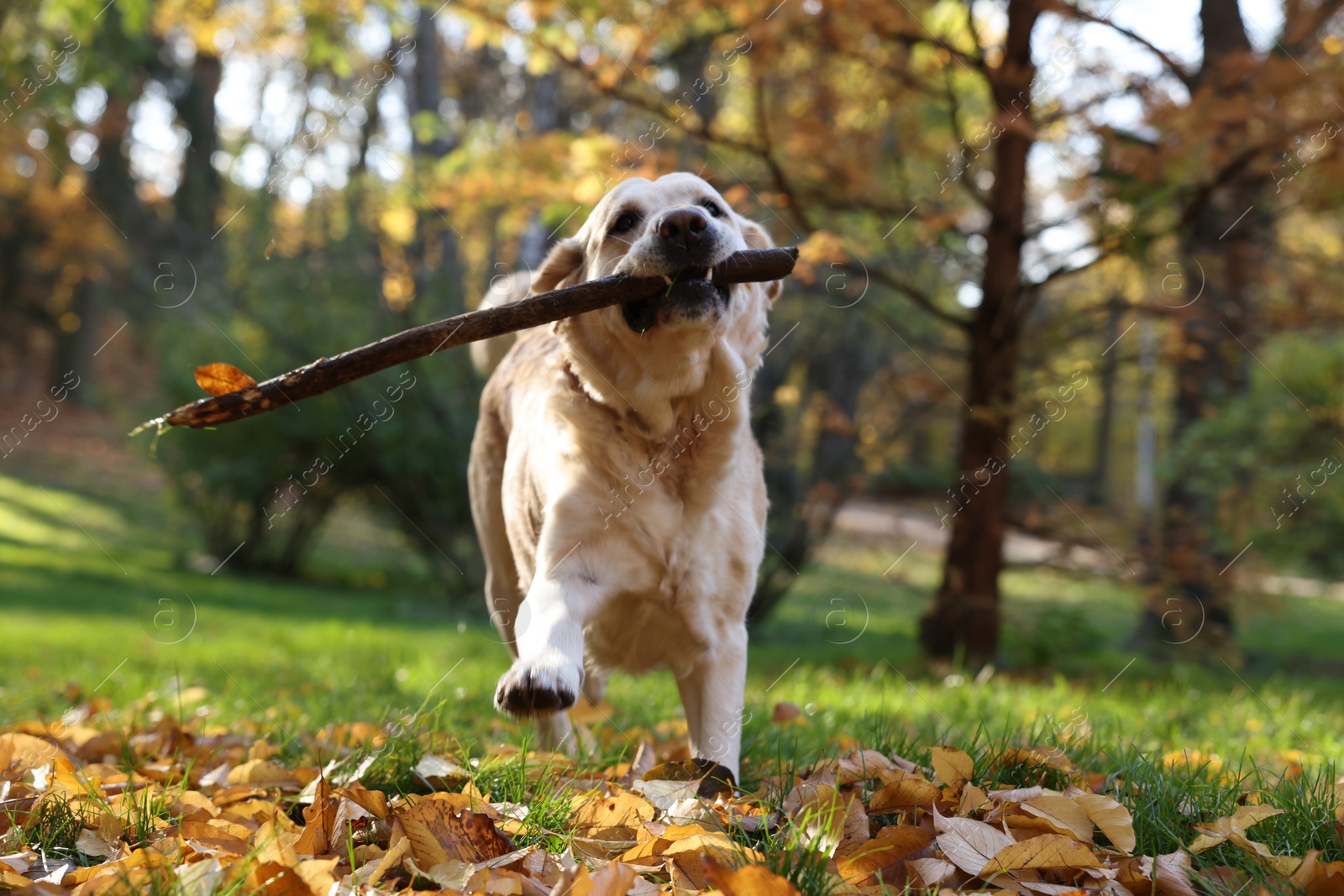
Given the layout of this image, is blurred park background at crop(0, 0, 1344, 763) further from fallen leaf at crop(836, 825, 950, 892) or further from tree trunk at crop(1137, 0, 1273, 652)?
fallen leaf at crop(836, 825, 950, 892)

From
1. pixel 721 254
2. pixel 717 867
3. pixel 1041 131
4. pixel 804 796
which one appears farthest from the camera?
pixel 1041 131

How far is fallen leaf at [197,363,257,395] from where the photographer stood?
8.52ft

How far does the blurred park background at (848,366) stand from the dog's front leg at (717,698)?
3.45 feet

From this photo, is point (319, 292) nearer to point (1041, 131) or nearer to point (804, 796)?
point (1041, 131)

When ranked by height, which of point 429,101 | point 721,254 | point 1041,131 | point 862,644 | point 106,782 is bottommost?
point 862,644

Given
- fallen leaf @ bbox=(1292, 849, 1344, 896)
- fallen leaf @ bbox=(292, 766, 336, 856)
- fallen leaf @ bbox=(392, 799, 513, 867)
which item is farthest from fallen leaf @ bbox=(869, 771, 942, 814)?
fallen leaf @ bbox=(292, 766, 336, 856)

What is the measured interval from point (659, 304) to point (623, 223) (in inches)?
17.4

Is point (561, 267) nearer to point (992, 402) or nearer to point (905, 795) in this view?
point (905, 795)

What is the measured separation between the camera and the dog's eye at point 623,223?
10.7 feet

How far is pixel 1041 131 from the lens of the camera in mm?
7023

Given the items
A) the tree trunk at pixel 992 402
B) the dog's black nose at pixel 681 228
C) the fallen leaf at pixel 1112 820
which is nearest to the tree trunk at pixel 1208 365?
the tree trunk at pixel 992 402

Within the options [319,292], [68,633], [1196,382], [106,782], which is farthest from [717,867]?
[319,292]

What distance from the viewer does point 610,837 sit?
218cm

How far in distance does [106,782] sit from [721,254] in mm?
2205
